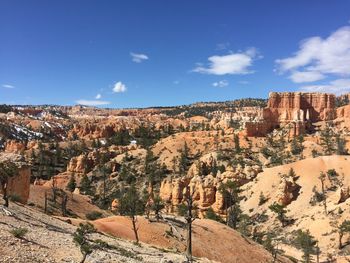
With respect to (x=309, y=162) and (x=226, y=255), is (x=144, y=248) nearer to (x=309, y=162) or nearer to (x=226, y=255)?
(x=226, y=255)

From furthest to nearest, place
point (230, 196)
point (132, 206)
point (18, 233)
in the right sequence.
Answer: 1. point (230, 196)
2. point (132, 206)
3. point (18, 233)

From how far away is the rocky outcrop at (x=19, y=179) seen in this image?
39281 mm

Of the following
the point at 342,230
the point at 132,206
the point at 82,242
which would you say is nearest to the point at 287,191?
the point at 342,230

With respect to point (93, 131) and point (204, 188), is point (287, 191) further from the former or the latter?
point (93, 131)

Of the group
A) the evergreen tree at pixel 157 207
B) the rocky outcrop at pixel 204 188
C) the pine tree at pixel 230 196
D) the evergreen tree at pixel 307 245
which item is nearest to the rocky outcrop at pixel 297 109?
the rocky outcrop at pixel 204 188

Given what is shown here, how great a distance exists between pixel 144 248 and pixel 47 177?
267ft

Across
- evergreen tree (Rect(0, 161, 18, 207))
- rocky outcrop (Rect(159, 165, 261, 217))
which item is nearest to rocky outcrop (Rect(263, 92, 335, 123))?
rocky outcrop (Rect(159, 165, 261, 217))

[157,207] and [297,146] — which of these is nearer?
[157,207]

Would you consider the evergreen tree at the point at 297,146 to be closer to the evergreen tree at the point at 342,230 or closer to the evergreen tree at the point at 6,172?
the evergreen tree at the point at 342,230

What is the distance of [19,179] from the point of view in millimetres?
40562

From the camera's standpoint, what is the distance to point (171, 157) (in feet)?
362

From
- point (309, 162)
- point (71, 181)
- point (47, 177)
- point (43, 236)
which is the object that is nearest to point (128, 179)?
point (71, 181)

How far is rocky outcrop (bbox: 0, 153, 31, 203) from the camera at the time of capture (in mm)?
39281

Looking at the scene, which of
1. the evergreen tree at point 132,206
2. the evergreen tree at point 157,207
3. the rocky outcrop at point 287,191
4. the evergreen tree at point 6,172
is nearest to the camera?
the evergreen tree at point 6,172
